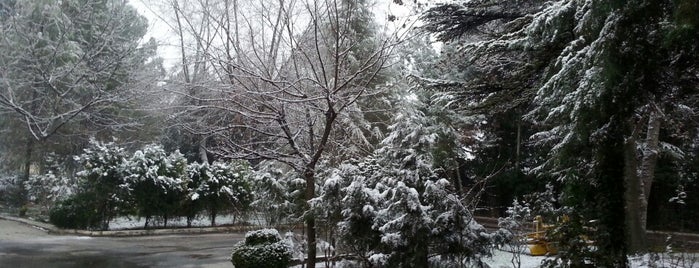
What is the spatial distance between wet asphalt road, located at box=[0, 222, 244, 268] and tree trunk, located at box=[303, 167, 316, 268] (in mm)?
2553

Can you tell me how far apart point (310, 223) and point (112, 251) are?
6.15 metres

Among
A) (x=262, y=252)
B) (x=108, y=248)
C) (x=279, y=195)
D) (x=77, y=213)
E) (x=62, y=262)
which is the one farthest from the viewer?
(x=77, y=213)

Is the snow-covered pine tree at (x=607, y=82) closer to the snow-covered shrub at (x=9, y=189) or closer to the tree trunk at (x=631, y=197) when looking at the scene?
the tree trunk at (x=631, y=197)

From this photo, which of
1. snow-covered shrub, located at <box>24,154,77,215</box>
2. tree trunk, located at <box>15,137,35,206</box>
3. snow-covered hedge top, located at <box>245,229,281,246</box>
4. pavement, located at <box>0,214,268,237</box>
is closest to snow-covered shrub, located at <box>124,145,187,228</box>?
pavement, located at <box>0,214,268,237</box>

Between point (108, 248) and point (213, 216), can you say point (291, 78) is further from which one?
point (213, 216)

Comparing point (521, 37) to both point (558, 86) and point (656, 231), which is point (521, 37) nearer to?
point (558, 86)

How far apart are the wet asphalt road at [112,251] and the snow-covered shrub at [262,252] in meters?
1.87

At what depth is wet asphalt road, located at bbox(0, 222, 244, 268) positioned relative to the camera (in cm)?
1148

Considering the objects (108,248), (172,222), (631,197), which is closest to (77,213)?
(172,222)

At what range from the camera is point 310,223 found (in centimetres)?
994

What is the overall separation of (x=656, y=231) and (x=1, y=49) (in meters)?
22.7

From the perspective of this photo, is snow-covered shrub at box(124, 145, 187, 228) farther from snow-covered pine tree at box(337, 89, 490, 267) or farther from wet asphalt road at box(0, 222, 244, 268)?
snow-covered pine tree at box(337, 89, 490, 267)

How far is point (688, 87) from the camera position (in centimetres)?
693

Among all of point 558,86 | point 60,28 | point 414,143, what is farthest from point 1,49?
point 558,86
